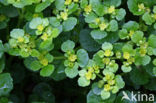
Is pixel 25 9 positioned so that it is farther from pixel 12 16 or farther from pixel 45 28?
pixel 45 28

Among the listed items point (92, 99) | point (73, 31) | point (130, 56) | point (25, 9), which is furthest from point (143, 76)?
point (25, 9)

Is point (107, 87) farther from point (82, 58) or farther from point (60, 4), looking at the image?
point (60, 4)

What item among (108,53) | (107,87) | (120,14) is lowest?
(107,87)

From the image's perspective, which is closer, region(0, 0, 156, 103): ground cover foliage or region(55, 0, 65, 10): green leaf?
region(0, 0, 156, 103): ground cover foliage

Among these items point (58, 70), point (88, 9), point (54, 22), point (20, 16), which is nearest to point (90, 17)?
point (88, 9)

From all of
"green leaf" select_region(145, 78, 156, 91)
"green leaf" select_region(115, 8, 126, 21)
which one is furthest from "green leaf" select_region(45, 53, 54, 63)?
"green leaf" select_region(145, 78, 156, 91)

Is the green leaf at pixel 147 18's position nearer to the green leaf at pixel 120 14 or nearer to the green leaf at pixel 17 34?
the green leaf at pixel 120 14

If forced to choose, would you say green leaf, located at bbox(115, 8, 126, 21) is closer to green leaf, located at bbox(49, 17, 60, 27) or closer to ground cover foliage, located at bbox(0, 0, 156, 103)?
ground cover foliage, located at bbox(0, 0, 156, 103)

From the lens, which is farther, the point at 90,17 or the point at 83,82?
the point at 90,17
